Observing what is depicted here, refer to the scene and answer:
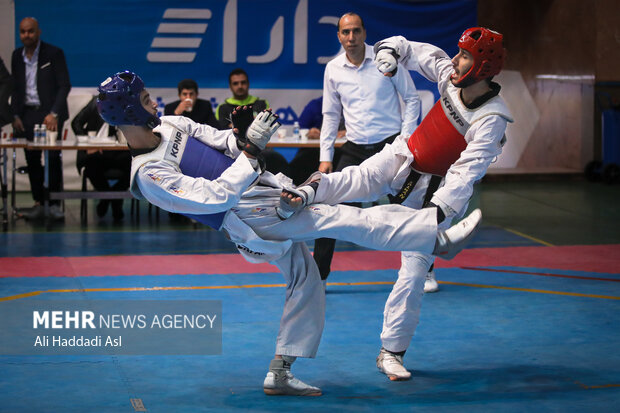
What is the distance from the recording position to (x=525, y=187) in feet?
48.5

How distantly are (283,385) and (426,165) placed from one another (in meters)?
1.62

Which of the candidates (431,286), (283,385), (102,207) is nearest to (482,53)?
(283,385)

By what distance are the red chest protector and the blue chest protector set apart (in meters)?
1.23

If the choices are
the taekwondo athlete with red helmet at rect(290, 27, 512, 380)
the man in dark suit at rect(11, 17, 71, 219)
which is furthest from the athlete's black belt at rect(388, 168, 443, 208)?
the man in dark suit at rect(11, 17, 71, 219)

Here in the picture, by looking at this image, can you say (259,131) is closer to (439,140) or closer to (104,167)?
(439,140)

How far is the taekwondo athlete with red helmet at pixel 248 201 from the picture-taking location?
4.61m

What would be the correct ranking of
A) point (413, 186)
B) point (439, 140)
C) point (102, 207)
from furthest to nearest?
point (102, 207), point (413, 186), point (439, 140)

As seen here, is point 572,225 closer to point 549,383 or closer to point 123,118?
point 549,383

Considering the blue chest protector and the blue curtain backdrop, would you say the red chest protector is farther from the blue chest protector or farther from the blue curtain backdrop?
the blue curtain backdrop

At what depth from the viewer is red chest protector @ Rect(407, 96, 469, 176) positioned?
17.1 feet

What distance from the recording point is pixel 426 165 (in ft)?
17.5

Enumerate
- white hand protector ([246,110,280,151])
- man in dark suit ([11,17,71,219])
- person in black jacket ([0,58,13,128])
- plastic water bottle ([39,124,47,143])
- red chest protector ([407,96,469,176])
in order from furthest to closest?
person in black jacket ([0,58,13,128]) → man in dark suit ([11,17,71,219]) → plastic water bottle ([39,124,47,143]) → red chest protector ([407,96,469,176]) → white hand protector ([246,110,280,151])

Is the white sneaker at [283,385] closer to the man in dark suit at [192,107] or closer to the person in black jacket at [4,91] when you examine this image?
the man in dark suit at [192,107]

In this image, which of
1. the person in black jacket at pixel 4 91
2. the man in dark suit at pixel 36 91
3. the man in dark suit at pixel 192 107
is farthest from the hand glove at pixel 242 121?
the person in black jacket at pixel 4 91
